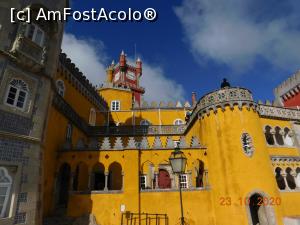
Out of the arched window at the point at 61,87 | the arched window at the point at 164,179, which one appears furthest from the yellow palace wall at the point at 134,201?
the arched window at the point at 164,179

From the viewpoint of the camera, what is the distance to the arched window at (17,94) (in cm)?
1126

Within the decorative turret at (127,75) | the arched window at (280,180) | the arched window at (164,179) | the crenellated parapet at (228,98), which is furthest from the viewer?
the decorative turret at (127,75)

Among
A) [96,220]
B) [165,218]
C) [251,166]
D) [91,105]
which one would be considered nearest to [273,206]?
[251,166]

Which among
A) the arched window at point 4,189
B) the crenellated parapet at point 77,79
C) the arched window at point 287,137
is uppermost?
the crenellated parapet at point 77,79

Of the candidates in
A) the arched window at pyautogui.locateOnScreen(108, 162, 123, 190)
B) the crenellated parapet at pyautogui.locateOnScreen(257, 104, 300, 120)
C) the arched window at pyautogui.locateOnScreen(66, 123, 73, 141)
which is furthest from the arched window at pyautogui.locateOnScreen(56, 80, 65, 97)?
the crenellated parapet at pyautogui.locateOnScreen(257, 104, 300, 120)

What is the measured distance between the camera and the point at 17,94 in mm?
11578

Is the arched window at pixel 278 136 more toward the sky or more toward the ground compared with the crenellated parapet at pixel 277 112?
more toward the ground

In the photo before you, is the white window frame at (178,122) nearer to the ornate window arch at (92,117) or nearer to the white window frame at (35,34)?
the ornate window arch at (92,117)

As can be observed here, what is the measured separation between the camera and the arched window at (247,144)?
17234 millimetres

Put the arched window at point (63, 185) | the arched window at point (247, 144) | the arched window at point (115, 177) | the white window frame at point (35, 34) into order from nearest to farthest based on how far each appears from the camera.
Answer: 1. the white window frame at point (35, 34)
2. the arched window at point (247, 144)
3. the arched window at point (63, 185)
4. the arched window at point (115, 177)

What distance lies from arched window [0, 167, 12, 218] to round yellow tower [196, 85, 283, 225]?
533 inches

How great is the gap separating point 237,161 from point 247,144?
178 centimetres

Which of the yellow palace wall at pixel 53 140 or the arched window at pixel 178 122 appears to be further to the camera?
the arched window at pixel 178 122

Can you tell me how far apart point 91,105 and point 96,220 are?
14.9 metres
